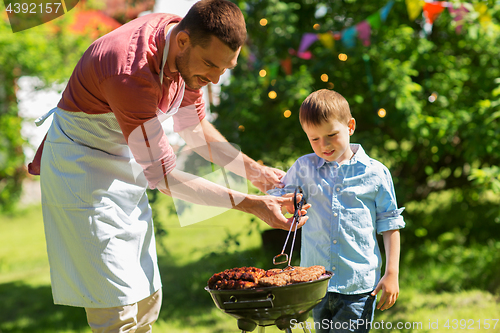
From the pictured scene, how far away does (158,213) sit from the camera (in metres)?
3.58

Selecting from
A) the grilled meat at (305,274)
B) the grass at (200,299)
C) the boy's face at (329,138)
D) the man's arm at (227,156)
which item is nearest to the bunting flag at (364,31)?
the grass at (200,299)

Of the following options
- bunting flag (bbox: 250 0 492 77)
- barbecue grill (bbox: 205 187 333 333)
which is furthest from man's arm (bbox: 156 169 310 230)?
bunting flag (bbox: 250 0 492 77)

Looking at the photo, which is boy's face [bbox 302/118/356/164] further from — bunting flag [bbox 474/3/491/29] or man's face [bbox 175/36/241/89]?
bunting flag [bbox 474/3/491/29]

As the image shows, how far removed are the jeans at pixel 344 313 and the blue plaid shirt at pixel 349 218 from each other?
0.13 ft

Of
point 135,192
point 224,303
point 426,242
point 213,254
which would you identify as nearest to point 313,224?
point 224,303

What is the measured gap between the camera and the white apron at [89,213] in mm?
1721

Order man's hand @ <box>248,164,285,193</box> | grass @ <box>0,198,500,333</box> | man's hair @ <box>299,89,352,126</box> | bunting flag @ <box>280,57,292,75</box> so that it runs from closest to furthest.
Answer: man's hair @ <box>299,89,352,126</box> → man's hand @ <box>248,164,285,193</box> → grass @ <box>0,198,500,333</box> → bunting flag @ <box>280,57,292,75</box>

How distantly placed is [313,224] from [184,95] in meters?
0.82

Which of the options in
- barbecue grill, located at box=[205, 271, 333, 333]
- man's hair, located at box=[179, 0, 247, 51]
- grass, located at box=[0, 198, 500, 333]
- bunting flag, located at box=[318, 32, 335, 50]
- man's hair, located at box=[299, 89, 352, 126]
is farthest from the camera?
bunting flag, located at box=[318, 32, 335, 50]

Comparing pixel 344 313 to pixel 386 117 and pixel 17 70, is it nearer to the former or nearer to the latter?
pixel 386 117

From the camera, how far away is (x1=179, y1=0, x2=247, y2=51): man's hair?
1.56 m

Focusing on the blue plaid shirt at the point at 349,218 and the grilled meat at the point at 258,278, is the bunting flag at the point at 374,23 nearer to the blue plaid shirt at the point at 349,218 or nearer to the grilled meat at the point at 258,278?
the blue plaid shirt at the point at 349,218

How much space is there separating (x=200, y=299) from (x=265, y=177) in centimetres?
252

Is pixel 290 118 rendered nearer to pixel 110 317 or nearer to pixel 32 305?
pixel 110 317
